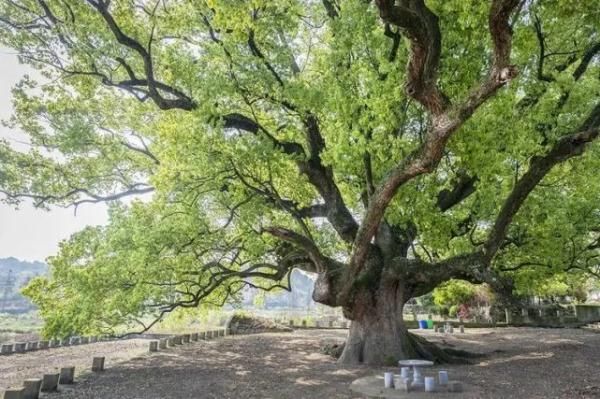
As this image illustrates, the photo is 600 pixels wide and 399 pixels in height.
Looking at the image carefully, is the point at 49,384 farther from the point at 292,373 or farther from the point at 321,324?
the point at 321,324

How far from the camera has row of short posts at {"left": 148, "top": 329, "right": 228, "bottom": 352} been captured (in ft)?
46.6

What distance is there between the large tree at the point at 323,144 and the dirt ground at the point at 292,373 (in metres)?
1.52

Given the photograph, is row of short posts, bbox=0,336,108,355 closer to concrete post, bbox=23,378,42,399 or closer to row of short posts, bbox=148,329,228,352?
row of short posts, bbox=148,329,228,352

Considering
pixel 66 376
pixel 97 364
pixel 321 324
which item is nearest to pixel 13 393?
pixel 66 376

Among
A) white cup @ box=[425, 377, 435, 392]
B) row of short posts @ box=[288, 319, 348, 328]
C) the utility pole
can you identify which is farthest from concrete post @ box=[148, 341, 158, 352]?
the utility pole

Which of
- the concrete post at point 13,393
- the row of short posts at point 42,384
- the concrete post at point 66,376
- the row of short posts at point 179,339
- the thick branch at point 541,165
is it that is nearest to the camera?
the concrete post at point 13,393

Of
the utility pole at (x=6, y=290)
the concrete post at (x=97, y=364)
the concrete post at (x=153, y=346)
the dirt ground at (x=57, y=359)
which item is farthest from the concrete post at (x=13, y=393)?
the utility pole at (x=6, y=290)

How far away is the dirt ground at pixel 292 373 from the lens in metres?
7.93

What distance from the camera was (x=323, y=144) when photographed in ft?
39.7

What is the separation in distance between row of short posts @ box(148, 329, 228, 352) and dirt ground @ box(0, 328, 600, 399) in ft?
1.65

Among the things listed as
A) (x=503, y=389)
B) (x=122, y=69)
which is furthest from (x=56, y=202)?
(x=503, y=389)

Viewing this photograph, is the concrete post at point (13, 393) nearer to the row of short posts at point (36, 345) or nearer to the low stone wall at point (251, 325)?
the row of short posts at point (36, 345)

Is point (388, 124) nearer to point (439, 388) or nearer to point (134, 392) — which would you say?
point (439, 388)

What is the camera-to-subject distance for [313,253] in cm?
1072
